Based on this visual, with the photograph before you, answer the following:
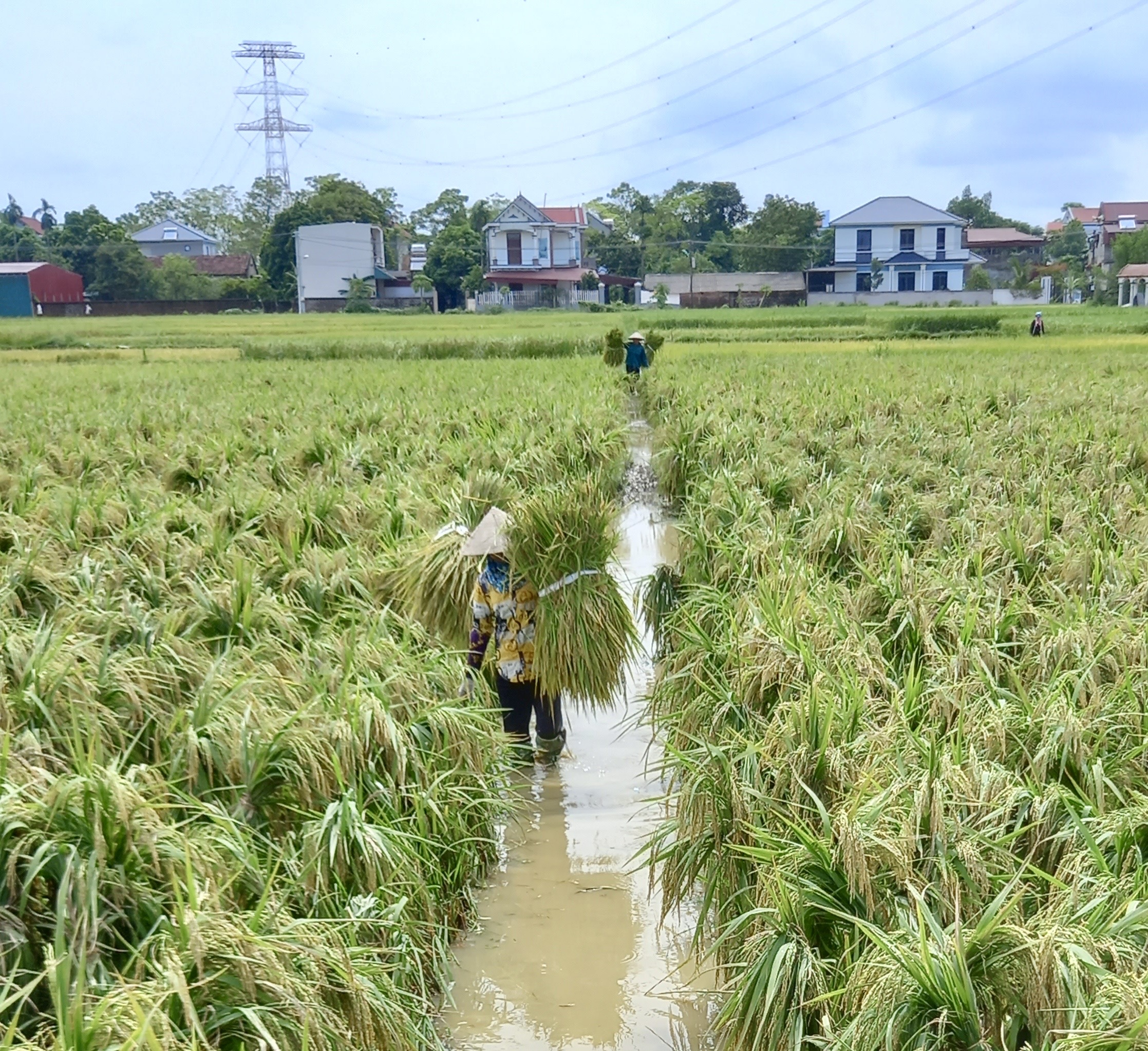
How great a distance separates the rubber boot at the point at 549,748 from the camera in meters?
5.04

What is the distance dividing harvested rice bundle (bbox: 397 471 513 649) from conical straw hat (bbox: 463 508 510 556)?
0.10 meters

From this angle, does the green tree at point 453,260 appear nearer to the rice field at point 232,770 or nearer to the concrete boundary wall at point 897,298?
the concrete boundary wall at point 897,298

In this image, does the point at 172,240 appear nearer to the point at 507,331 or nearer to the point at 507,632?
the point at 507,331

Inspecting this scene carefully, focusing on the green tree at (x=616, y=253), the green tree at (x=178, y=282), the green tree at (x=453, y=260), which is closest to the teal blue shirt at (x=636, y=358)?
the green tree at (x=453, y=260)

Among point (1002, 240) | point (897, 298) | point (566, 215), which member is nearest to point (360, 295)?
point (566, 215)

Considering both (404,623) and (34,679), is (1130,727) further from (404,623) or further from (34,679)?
(34,679)

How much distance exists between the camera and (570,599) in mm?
4922

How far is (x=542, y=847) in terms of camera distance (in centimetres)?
432

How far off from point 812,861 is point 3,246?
6500 centimetres

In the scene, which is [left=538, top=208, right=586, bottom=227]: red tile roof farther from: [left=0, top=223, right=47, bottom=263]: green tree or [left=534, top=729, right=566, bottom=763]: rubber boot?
[left=534, top=729, right=566, bottom=763]: rubber boot

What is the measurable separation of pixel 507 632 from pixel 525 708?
37cm

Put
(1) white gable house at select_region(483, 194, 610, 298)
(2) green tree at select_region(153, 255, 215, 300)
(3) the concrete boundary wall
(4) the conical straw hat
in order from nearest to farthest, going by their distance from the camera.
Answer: (4) the conical straw hat, (3) the concrete boundary wall, (2) green tree at select_region(153, 255, 215, 300), (1) white gable house at select_region(483, 194, 610, 298)

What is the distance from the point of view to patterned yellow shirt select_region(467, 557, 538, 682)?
4.88 m

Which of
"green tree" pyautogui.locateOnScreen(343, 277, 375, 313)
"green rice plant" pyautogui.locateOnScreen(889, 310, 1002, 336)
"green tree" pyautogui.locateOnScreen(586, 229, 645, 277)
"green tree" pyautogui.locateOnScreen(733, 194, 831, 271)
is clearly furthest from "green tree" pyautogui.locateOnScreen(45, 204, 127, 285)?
"green rice plant" pyautogui.locateOnScreen(889, 310, 1002, 336)
